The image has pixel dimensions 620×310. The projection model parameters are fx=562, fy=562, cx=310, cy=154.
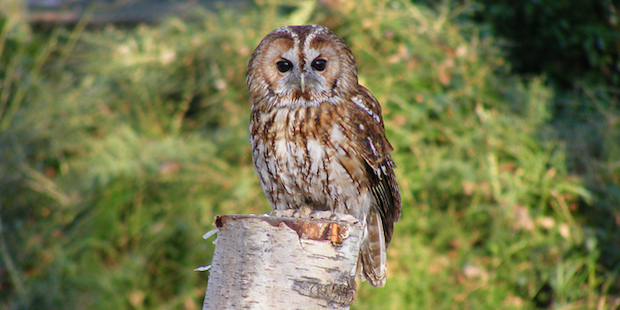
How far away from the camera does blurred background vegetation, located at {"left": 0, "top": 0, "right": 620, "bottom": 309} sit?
3365 mm

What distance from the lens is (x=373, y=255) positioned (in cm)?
227

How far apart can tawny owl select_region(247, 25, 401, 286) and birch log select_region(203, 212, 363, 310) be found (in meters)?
0.60

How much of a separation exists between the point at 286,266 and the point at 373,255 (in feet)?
3.17

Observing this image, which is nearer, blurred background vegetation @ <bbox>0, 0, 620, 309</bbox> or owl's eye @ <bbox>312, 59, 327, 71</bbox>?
owl's eye @ <bbox>312, 59, 327, 71</bbox>

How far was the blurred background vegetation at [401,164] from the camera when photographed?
3365 millimetres

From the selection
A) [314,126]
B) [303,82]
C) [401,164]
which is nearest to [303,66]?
[303,82]

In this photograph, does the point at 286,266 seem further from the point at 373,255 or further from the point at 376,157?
the point at 373,255

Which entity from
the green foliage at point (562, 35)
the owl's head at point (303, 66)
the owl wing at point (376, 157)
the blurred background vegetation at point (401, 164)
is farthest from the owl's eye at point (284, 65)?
the green foliage at point (562, 35)

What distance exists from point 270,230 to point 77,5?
718 cm

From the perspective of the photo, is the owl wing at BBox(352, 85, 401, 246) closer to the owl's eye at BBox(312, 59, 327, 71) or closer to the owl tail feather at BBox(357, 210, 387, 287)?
the owl tail feather at BBox(357, 210, 387, 287)

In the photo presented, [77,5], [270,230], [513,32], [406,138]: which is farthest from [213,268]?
[77,5]

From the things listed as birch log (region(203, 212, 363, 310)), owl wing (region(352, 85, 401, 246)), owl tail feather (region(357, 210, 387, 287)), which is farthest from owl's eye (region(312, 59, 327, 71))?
birch log (region(203, 212, 363, 310))

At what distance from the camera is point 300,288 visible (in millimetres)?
1350

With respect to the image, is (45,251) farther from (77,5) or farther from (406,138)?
(77,5)
